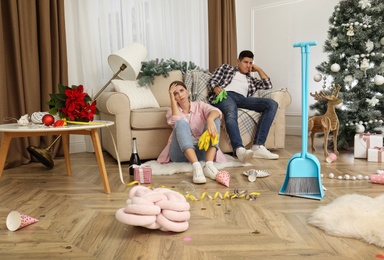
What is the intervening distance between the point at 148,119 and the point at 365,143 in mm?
1785

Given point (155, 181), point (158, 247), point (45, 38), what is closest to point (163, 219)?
point (158, 247)

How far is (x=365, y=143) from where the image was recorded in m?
3.43

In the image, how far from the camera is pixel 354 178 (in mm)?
2637

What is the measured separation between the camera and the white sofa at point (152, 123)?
323 centimetres

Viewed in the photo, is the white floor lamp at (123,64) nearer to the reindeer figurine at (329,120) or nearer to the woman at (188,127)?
the woman at (188,127)

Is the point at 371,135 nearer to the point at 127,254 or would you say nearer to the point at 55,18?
the point at 127,254

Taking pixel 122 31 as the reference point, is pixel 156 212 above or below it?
below

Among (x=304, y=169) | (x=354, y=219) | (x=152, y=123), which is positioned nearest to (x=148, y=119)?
(x=152, y=123)

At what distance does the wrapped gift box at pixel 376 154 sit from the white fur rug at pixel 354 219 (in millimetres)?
1335

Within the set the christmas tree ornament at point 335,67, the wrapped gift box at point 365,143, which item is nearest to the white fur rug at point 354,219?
the wrapped gift box at point 365,143

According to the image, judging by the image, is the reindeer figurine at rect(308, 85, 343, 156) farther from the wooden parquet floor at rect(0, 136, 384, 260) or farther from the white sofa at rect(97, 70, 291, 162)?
the wooden parquet floor at rect(0, 136, 384, 260)

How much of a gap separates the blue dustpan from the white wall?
266 centimetres

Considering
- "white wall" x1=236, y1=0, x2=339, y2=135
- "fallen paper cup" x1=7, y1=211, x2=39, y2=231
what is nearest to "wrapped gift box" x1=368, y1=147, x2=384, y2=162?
"white wall" x1=236, y1=0, x2=339, y2=135

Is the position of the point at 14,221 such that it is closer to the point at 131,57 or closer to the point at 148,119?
the point at 148,119
